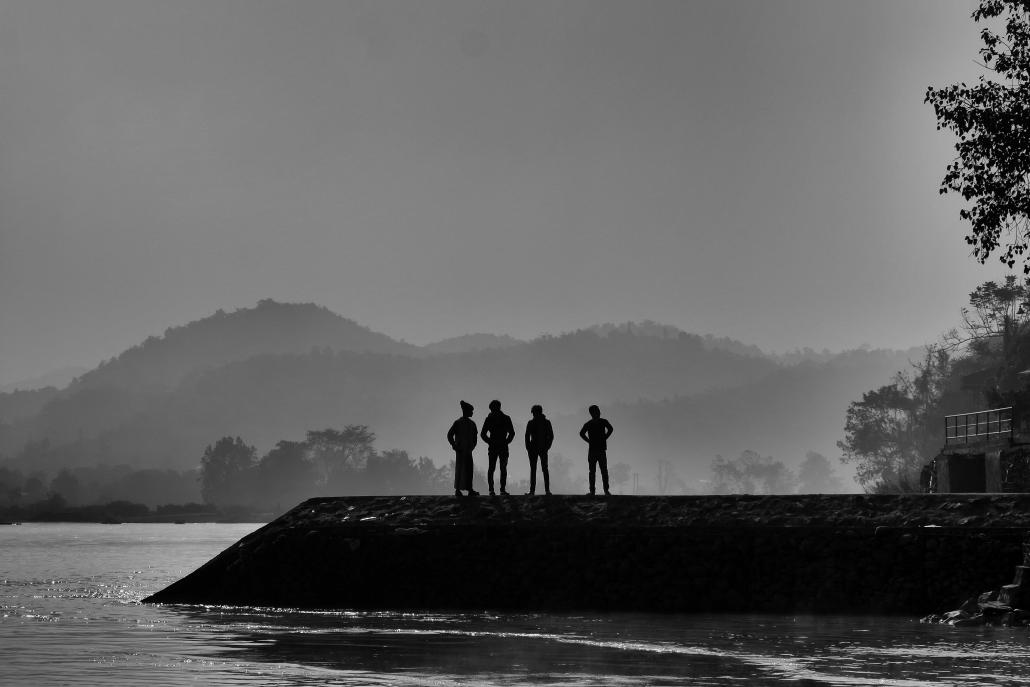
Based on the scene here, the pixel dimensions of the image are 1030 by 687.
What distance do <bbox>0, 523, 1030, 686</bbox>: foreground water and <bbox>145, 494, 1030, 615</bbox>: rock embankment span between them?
1218mm

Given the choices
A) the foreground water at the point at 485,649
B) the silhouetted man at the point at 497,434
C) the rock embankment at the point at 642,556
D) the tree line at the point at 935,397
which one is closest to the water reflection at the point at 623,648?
the foreground water at the point at 485,649

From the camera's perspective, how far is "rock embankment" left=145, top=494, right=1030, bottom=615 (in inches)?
1198

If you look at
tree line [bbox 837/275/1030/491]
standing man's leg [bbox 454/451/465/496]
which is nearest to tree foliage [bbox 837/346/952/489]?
tree line [bbox 837/275/1030/491]

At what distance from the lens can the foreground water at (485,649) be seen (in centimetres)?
2009

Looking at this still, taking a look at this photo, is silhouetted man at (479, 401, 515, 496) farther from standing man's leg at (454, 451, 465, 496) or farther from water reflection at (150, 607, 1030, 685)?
water reflection at (150, 607, 1030, 685)

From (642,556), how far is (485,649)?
8639mm

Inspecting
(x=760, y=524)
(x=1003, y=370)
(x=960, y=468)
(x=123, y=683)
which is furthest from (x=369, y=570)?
(x=1003, y=370)

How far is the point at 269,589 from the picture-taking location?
33344 mm

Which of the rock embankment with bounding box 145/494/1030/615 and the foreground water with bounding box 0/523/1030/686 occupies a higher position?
the rock embankment with bounding box 145/494/1030/615

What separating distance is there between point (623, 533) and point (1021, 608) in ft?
Answer: 29.0

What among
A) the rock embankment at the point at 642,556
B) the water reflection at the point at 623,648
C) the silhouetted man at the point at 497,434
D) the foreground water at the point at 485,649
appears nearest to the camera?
the foreground water at the point at 485,649

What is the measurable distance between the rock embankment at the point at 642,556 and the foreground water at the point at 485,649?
1.22m

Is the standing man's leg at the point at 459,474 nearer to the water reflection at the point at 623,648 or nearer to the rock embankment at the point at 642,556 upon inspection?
the rock embankment at the point at 642,556

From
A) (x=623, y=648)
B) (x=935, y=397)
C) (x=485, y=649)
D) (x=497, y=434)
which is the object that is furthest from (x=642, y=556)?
Result: (x=935, y=397)
